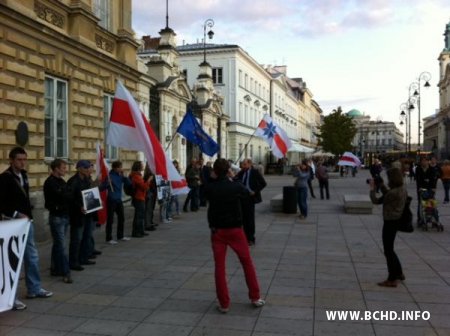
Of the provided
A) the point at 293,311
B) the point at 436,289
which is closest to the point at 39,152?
the point at 293,311

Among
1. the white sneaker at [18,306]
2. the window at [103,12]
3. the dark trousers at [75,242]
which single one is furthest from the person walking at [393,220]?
the window at [103,12]

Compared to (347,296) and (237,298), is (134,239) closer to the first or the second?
(237,298)

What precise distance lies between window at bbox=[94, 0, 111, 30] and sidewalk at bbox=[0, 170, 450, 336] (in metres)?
8.25

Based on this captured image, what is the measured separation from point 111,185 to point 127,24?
9.41 meters

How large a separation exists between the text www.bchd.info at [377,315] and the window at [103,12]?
518 inches

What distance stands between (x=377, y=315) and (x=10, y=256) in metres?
4.28

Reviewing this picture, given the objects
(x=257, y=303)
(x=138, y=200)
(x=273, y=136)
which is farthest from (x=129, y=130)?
(x=273, y=136)

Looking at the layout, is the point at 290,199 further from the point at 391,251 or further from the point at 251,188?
the point at 391,251

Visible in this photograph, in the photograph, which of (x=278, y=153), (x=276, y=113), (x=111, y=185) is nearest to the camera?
(x=111, y=185)

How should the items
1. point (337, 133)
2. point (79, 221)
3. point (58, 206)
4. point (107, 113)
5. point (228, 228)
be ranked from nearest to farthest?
point (228, 228), point (58, 206), point (79, 221), point (107, 113), point (337, 133)

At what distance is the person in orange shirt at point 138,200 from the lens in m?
11.5

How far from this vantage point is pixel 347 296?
22.2 ft

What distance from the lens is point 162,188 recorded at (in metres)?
13.4

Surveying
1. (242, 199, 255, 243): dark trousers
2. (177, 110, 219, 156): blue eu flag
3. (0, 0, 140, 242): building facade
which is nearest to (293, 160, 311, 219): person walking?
(177, 110, 219, 156): blue eu flag
